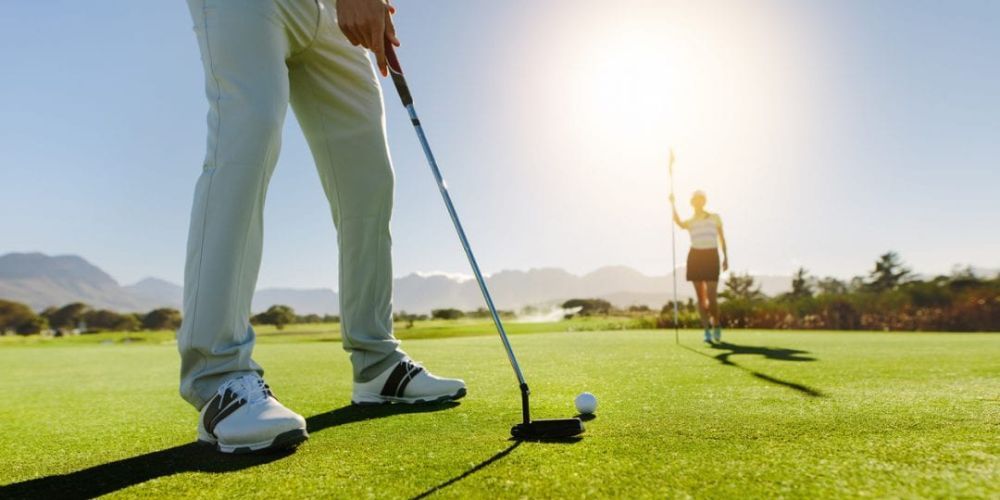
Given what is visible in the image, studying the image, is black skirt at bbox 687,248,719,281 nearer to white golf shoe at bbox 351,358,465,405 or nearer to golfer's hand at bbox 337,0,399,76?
white golf shoe at bbox 351,358,465,405

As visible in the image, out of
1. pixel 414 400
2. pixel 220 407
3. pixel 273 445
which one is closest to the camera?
pixel 273 445

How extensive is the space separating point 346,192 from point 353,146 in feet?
0.67

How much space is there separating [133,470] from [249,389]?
0.40 meters

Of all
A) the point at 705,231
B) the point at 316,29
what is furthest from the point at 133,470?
the point at 705,231

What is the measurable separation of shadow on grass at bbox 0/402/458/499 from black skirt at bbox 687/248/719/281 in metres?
7.80

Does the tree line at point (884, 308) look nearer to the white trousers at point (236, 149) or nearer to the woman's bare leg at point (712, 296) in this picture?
the woman's bare leg at point (712, 296)

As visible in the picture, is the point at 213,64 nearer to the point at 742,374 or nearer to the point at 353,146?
the point at 353,146

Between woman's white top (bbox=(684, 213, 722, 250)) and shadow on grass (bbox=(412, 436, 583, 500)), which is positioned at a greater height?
woman's white top (bbox=(684, 213, 722, 250))

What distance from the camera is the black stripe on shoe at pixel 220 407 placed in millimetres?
1808

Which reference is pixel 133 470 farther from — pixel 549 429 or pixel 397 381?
pixel 397 381

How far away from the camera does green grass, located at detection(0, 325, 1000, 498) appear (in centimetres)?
125

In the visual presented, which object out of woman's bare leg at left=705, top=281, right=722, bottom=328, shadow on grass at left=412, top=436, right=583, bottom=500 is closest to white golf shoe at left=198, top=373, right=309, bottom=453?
shadow on grass at left=412, top=436, right=583, bottom=500

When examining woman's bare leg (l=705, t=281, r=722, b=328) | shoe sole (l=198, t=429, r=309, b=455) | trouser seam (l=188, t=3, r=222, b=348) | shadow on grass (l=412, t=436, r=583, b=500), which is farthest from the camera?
woman's bare leg (l=705, t=281, r=722, b=328)

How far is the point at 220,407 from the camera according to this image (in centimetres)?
183
